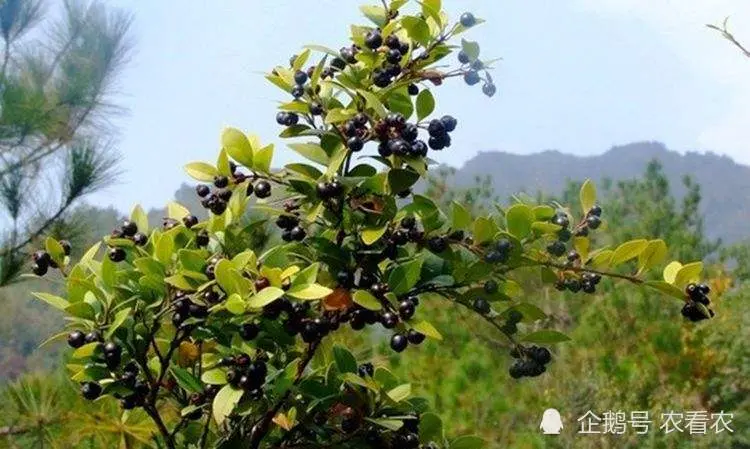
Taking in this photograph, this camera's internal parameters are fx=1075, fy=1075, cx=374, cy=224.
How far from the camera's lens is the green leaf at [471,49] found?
0.81 m

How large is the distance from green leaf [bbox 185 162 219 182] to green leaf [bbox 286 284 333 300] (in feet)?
0.46

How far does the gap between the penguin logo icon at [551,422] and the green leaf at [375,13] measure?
2.67 meters

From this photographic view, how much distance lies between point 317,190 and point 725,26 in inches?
25.0

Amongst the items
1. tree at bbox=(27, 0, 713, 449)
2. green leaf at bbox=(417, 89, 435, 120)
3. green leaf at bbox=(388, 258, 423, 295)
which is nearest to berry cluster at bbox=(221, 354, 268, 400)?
tree at bbox=(27, 0, 713, 449)

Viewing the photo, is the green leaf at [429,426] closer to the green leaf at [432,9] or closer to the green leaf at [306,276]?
the green leaf at [306,276]

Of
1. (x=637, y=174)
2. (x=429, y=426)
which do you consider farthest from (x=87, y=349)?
(x=637, y=174)

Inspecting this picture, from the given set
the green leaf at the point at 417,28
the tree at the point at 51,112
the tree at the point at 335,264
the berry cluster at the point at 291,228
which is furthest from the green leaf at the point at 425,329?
the tree at the point at 51,112

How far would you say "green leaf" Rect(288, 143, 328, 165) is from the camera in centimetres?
75

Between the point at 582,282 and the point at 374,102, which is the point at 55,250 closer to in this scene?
the point at 374,102

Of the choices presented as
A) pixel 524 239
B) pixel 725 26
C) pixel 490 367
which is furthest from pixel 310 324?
pixel 490 367

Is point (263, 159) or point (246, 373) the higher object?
point (263, 159)

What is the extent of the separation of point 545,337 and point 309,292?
0.76 feet

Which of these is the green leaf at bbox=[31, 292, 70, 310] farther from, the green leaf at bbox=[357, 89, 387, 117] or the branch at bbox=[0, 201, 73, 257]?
the branch at bbox=[0, 201, 73, 257]

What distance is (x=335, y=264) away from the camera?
761 mm
